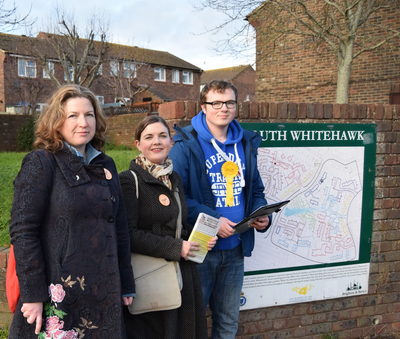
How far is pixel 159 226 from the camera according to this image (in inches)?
89.9

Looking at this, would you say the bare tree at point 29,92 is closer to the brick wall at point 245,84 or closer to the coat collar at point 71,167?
the brick wall at point 245,84

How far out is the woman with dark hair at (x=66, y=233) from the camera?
1748 mm

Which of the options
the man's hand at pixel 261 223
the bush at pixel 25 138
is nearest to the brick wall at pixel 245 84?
the bush at pixel 25 138

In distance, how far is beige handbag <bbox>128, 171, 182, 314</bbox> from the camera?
2.21 metres

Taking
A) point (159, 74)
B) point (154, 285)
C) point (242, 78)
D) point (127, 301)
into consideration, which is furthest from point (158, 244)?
point (242, 78)

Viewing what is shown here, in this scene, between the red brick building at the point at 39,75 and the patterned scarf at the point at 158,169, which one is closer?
the patterned scarf at the point at 158,169

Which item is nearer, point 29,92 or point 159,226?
point 159,226

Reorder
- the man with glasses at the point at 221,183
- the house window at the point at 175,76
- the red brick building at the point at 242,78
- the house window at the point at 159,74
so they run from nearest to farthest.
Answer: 1. the man with glasses at the point at 221,183
2. the house window at the point at 159,74
3. the house window at the point at 175,76
4. the red brick building at the point at 242,78

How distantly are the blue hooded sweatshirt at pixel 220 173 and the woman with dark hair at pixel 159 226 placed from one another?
318 millimetres

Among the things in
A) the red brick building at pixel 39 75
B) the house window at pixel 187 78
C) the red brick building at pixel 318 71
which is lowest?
the red brick building at pixel 318 71

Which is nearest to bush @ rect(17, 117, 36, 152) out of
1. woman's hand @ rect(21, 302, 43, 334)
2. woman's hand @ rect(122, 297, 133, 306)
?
woman's hand @ rect(122, 297, 133, 306)

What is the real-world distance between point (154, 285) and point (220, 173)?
0.89 metres

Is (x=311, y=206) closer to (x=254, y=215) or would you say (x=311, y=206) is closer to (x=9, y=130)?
(x=254, y=215)

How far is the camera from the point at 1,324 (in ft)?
11.2
